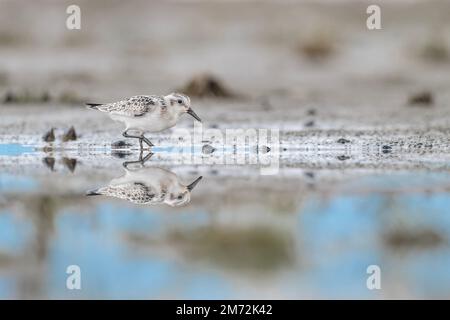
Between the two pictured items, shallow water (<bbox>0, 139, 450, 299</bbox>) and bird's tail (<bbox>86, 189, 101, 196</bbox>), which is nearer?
shallow water (<bbox>0, 139, 450, 299</bbox>)

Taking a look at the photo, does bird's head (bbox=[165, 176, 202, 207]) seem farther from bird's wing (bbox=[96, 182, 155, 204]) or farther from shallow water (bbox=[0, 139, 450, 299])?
bird's wing (bbox=[96, 182, 155, 204])

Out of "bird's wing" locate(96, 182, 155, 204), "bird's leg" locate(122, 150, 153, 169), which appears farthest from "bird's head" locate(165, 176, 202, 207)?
"bird's leg" locate(122, 150, 153, 169)

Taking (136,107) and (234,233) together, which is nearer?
(234,233)

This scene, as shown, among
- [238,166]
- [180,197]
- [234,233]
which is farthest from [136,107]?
[234,233]

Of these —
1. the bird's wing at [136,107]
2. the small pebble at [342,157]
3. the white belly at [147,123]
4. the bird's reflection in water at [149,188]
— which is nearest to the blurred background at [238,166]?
the small pebble at [342,157]

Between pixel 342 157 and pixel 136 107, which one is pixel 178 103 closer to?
pixel 136 107

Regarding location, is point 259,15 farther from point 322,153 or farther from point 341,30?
point 322,153
